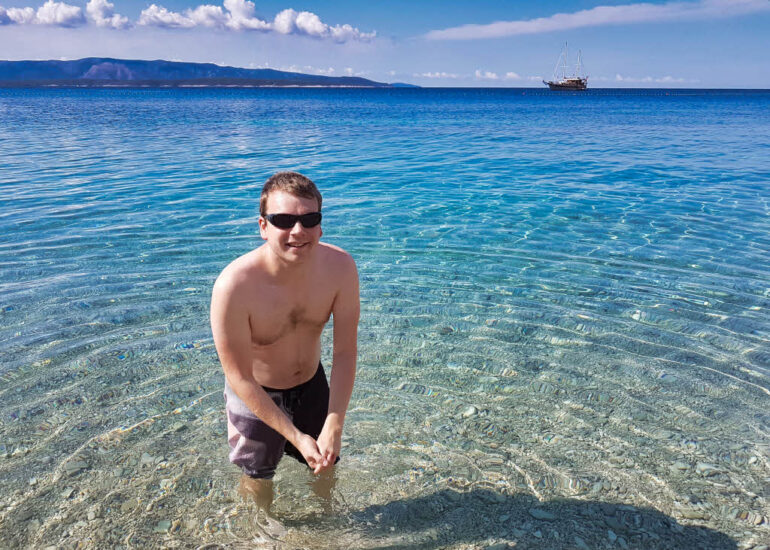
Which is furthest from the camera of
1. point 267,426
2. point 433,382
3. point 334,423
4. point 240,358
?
point 433,382

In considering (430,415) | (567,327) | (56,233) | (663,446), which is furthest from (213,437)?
(56,233)

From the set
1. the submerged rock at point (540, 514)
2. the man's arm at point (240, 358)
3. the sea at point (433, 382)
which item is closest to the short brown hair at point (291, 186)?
the man's arm at point (240, 358)

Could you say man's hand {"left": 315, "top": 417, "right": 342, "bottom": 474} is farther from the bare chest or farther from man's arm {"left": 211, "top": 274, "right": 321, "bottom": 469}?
the bare chest

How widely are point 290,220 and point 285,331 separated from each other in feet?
2.25

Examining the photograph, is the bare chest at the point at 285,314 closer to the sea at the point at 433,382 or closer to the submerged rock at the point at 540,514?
the sea at the point at 433,382

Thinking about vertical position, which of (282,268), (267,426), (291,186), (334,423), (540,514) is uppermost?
(291,186)

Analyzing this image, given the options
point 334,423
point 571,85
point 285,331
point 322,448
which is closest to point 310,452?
point 322,448

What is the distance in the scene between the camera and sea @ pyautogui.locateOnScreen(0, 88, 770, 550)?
352cm

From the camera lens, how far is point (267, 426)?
10.2ft

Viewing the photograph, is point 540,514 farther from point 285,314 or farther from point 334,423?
point 285,314

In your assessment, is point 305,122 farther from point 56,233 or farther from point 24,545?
point 24,545

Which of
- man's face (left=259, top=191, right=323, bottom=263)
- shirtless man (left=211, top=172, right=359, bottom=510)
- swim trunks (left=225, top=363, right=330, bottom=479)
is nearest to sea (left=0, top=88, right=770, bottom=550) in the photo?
swim trunks (left=225, top=363, right=330, bottom=479)

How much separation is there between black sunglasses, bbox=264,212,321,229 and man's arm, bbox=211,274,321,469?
364 mm

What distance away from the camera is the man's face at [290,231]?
2.68 m
